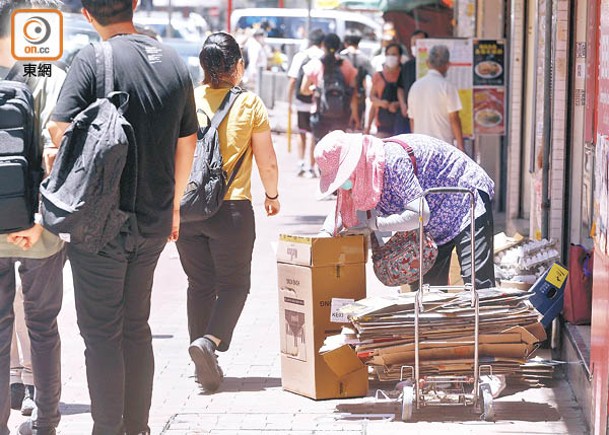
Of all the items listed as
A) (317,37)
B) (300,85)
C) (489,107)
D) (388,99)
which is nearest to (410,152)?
(489,107)

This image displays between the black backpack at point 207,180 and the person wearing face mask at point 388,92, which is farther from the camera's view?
the person wearing face mask at point 388,92

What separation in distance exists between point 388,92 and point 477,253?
8699 millimetres

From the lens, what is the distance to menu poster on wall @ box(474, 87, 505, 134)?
39.4ft

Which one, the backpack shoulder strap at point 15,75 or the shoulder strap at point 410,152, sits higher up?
the backpack shoulder strap at point 15,75

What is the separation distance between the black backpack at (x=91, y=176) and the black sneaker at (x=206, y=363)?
6.15 feet

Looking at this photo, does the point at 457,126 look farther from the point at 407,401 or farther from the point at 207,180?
the point at 407,401

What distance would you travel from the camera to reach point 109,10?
5.01 meters

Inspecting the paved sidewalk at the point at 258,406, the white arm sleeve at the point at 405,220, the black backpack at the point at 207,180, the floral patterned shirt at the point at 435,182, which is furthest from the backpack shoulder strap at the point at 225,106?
the paved sidewalk at the point at 258,406

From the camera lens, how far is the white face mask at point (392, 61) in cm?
1519

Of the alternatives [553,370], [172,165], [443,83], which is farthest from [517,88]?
[172,165]

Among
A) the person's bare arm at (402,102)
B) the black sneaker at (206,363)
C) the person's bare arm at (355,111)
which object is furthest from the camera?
the person's bare arm at (355,111)

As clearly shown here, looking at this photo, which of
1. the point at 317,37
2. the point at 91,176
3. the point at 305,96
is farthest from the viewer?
the point at 317,37

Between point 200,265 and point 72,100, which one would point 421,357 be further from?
point 72,100

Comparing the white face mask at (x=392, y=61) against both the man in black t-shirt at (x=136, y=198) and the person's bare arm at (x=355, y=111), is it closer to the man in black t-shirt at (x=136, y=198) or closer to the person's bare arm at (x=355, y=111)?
the person's bare arm at (x=355, y=111)
